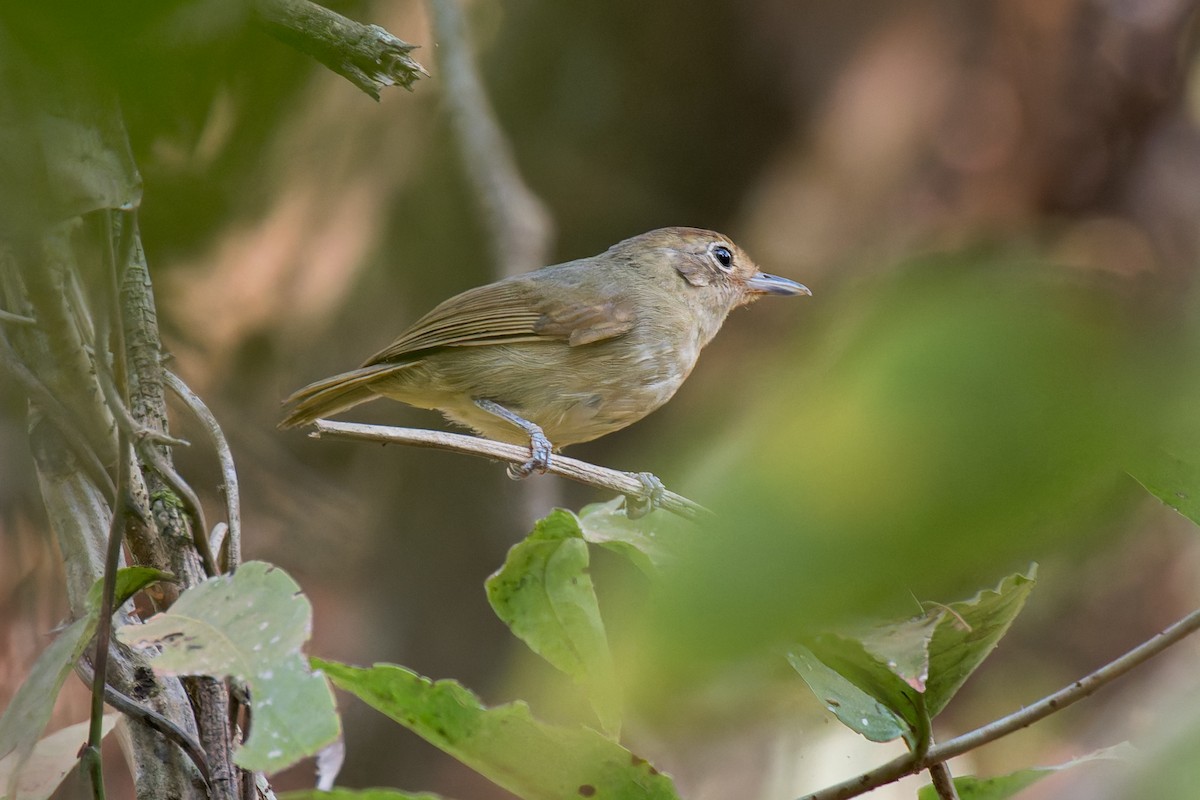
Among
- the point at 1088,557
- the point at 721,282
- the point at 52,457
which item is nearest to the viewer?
the point at 1088,557

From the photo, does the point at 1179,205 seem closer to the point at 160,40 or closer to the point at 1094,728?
the point at 1094,728

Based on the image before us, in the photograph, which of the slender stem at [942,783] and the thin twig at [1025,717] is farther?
the slender stem at [942,783]

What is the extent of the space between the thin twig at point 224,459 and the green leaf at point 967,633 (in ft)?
2.83

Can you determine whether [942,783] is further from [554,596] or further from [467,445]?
[467,445]

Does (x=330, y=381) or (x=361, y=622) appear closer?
(x=330, y=381)

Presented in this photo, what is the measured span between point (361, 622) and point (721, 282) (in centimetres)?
244

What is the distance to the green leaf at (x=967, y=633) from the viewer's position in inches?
45.6

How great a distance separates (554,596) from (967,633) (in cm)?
49

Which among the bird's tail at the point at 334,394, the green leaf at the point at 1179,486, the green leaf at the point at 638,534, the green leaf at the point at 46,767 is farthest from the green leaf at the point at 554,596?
the bird's tail at the point at 334,394

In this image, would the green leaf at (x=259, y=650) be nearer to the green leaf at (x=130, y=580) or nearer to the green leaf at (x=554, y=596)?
the green leaf at (x=130, y=580)

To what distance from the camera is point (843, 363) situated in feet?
1.17

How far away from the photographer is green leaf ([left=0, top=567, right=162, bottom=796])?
3.82 ft

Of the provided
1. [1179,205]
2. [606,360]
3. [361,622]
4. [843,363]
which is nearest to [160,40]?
[843,363]

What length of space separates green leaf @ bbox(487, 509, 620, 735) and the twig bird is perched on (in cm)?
189
